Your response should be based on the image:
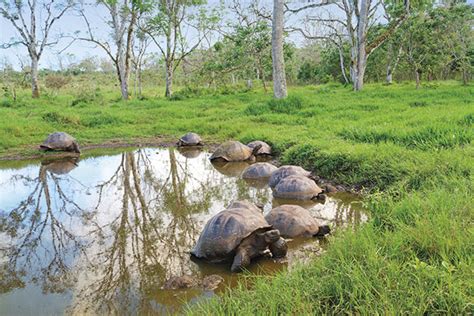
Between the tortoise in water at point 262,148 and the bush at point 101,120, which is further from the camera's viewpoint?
the bush at point 101,120

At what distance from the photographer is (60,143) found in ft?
29.0

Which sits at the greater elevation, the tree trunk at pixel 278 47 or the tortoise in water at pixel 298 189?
the tree trunk at pixel 278 47

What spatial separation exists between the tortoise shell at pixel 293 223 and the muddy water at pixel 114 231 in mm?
105

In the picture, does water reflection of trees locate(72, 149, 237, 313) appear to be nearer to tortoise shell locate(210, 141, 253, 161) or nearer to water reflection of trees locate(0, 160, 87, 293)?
water reflection of trees locate(0, 160, 87, 293)

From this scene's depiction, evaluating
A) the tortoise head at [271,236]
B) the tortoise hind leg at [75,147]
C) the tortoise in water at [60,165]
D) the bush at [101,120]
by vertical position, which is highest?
the bush at [101,120]

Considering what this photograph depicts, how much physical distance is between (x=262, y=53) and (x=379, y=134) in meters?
15.4

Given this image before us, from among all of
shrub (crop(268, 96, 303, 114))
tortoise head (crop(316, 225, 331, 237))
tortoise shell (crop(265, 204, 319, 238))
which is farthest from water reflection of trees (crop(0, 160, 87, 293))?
shrub (crop(268, 96, 303, 114))

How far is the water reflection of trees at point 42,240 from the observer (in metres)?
3.32

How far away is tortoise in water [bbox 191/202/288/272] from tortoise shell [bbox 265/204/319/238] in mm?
396

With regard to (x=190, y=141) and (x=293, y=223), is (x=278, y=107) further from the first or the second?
(x=293, y=223)

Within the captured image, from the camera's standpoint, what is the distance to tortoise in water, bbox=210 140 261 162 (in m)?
7.78

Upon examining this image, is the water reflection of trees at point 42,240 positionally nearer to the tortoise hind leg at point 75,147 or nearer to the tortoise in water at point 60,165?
the tortoise in water at point 60,165

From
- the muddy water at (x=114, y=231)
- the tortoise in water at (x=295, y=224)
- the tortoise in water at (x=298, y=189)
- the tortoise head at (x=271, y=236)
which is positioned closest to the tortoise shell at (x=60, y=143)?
the muddy water at (x=114, y=231)

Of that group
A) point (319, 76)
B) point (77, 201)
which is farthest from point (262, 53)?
point (77, 201)
